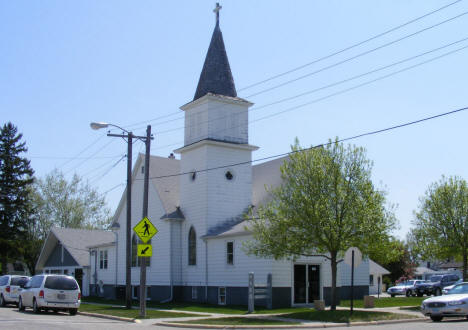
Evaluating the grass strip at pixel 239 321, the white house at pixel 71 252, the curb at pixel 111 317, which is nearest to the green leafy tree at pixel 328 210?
the grass strip at pixel 239 321

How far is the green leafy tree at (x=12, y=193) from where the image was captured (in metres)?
54.2

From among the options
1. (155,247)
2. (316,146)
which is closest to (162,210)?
(155,247)

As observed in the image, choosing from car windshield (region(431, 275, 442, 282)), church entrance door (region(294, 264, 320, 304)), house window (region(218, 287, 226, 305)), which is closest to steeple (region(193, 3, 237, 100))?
house window (region(218, 287, 226, 305))

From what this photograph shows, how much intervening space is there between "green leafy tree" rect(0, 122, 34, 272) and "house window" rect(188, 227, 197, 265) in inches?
986

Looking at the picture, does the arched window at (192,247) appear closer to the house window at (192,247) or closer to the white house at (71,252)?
the house window at (192,247)

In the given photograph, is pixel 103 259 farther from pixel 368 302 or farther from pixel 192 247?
pixel 368 302

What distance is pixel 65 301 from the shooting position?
82.7ft

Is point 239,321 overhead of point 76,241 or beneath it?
beneath

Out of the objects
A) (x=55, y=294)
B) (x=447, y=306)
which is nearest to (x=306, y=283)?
(x=447, y=306)

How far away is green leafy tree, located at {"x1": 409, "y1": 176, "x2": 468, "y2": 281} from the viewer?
3200cm

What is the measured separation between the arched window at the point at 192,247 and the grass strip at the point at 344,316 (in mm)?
11906

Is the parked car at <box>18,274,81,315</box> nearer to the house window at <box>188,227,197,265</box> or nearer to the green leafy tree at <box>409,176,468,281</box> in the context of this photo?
the house window at <box>188,227,197,265</box>

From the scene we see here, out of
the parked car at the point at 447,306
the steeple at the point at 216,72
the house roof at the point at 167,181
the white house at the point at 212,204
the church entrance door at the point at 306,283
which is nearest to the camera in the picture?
the parked car at the point at 447,306

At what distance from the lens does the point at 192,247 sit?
115ft
